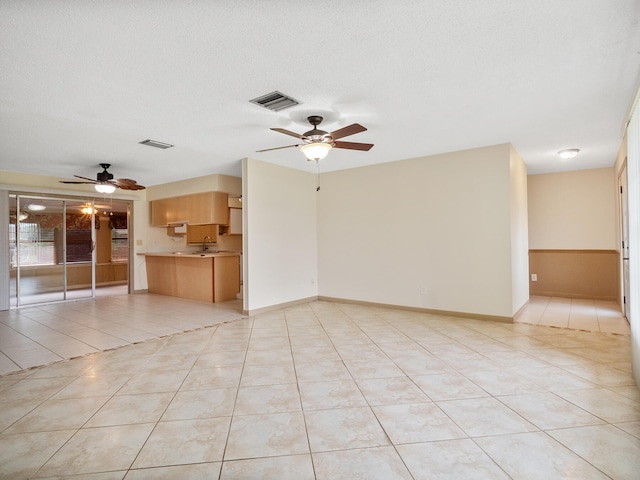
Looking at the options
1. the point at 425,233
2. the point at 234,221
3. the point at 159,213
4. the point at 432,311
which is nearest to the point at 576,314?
the point at 432,311

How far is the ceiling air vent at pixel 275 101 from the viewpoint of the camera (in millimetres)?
3113

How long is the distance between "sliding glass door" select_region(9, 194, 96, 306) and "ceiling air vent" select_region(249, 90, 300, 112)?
6.22 metres

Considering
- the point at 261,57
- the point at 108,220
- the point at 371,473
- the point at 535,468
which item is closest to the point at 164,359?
the point at 371,473

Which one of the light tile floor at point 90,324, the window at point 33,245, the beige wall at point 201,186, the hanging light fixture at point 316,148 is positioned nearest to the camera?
the hanging light fixture at point 316,148

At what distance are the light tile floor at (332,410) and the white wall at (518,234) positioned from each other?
1.10 m

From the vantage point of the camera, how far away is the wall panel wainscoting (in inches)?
256

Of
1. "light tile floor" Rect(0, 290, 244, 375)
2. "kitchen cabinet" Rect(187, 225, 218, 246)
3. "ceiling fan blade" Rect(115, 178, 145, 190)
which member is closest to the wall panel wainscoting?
"light tile floor" Rect(0, 290, 244, 375)

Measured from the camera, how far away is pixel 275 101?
127 inches

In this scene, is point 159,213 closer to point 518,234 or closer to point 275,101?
point 275,101

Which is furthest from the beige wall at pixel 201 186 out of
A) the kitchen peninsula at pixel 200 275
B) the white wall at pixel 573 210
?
the white wall at pixel 573 210

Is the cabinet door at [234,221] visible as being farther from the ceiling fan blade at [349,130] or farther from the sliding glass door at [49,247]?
the ceiling fan blade at [349,130]

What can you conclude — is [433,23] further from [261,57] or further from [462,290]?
[462,290]

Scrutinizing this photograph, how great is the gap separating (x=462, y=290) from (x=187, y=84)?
4.49m

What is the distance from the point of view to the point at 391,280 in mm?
5895
